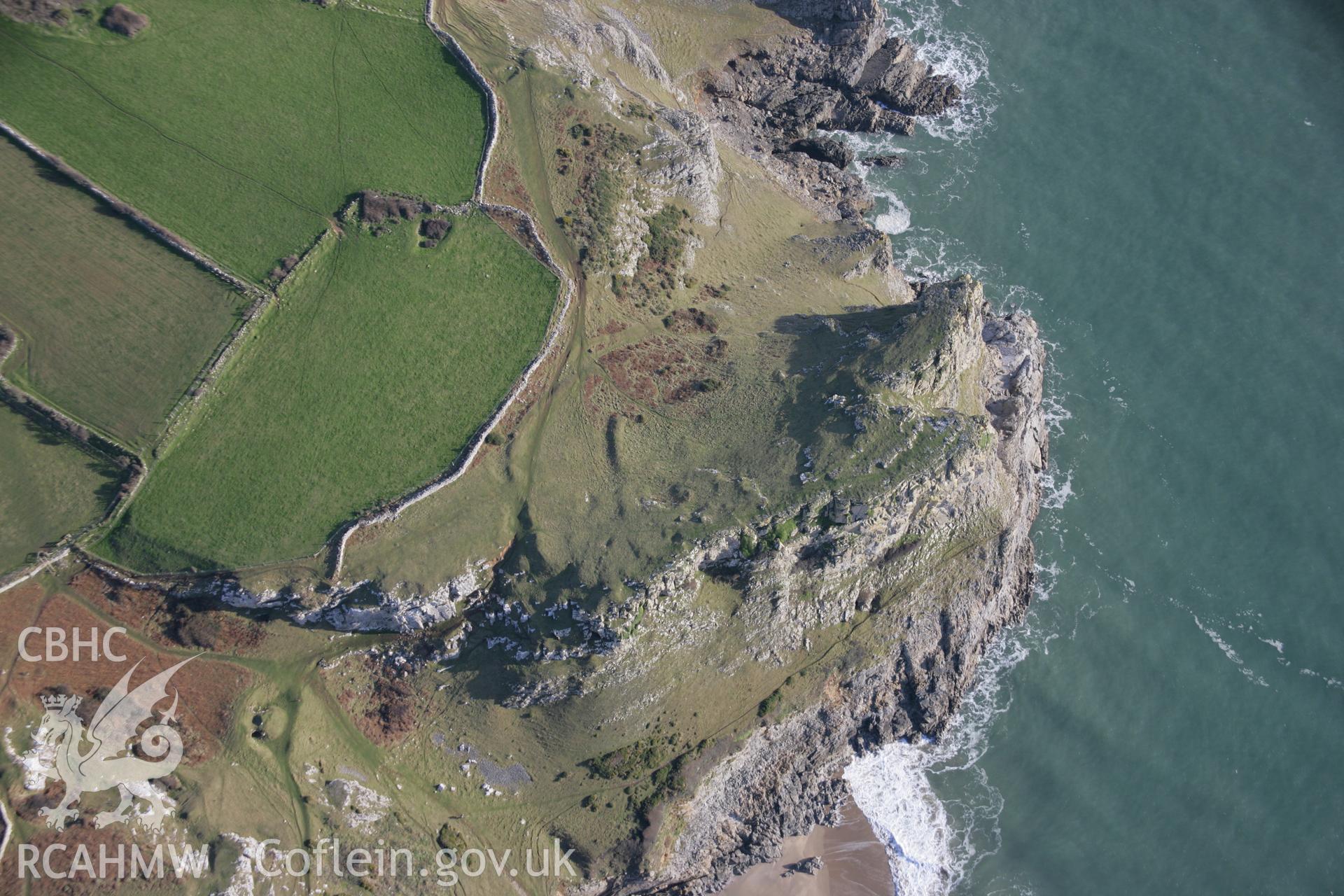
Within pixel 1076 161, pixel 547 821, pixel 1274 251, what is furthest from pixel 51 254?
pixel 1274 251

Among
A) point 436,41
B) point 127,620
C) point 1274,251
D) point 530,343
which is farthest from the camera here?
point 1274,251

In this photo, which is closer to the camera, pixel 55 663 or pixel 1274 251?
pixel 55 663

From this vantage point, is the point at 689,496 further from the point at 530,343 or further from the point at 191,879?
the point at 191,879

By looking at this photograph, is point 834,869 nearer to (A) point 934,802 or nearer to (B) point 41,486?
(A) point 934,802

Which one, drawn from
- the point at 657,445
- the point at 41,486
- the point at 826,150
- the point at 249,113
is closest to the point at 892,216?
the point at 826,150

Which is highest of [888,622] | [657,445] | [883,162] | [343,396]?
[883,162]
